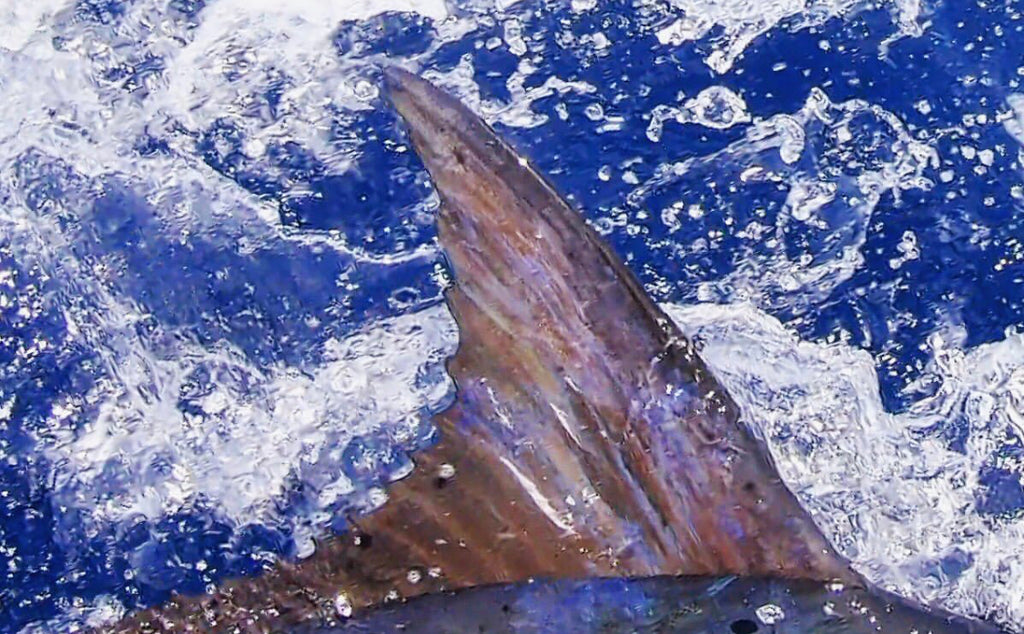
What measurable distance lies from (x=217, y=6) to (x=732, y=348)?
1776 millimetres

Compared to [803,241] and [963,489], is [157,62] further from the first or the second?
[963,489]

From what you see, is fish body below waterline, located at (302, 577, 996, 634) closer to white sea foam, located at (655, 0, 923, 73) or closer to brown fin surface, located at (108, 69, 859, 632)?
brown fin surface, located at (108, 69, 859, 632)

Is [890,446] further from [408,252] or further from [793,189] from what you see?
[408,252]

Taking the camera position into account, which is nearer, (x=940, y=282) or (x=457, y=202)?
(x=457, y=202)

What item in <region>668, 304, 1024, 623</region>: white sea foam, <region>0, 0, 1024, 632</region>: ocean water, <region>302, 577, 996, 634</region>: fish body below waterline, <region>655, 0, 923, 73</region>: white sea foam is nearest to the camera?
<region>302, 577, 996, 634</region>: fish body below waterline

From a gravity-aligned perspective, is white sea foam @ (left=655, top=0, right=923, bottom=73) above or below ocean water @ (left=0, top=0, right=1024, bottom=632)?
above

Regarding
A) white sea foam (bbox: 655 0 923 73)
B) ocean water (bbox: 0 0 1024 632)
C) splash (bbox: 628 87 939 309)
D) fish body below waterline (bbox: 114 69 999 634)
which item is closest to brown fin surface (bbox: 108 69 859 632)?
fish body below waterline (bbox: 114 69 999 634)

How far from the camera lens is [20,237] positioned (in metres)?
3.55

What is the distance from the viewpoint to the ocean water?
129 inches

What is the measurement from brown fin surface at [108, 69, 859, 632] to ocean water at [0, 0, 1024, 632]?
3.71ft

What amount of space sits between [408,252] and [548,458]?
1634mm

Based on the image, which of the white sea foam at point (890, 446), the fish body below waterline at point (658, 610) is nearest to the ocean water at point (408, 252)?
the white sea foam at point (890, 446)

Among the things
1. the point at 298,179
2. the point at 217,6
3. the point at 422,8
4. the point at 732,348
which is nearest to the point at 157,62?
the point at 217,6

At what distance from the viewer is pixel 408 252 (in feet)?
11.9
